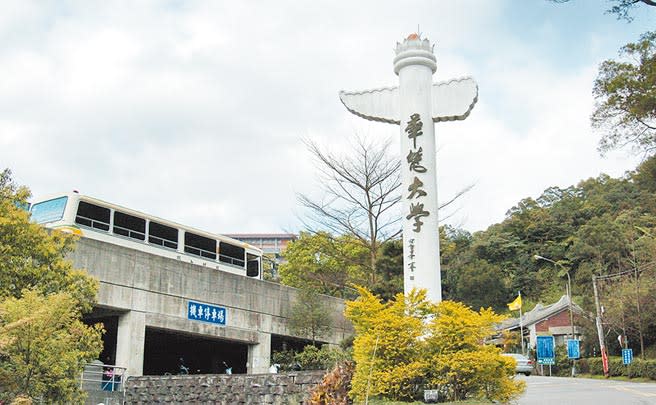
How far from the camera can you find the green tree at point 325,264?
2827 centimetres

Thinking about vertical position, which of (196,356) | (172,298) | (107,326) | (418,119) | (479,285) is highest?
(418,119)

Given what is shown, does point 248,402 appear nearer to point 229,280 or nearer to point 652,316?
point 229,280

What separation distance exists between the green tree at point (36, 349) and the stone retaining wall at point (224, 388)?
4.83 meters

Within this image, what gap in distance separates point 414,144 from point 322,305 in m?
9.72

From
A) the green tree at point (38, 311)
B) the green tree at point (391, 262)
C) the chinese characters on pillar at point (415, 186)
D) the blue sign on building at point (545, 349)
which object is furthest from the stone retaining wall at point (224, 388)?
the blue sign on building at point (545, 349)

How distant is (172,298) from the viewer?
67.0ft

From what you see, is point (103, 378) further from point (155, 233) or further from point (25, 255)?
point (25, 255)

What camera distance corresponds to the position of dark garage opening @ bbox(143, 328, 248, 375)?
27625mm

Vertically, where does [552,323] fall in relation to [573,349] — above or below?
above

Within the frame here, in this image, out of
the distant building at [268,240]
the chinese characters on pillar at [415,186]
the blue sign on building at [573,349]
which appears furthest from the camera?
the distant building at [268,240]

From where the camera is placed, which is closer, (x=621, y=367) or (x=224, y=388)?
(x=224, y=388)

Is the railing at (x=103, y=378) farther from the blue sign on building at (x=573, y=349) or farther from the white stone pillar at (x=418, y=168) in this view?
the blue sign on building at (x=573, y=349)

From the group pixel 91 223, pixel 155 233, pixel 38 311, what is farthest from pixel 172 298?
pixel 38 311

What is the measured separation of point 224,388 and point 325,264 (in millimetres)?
25487
